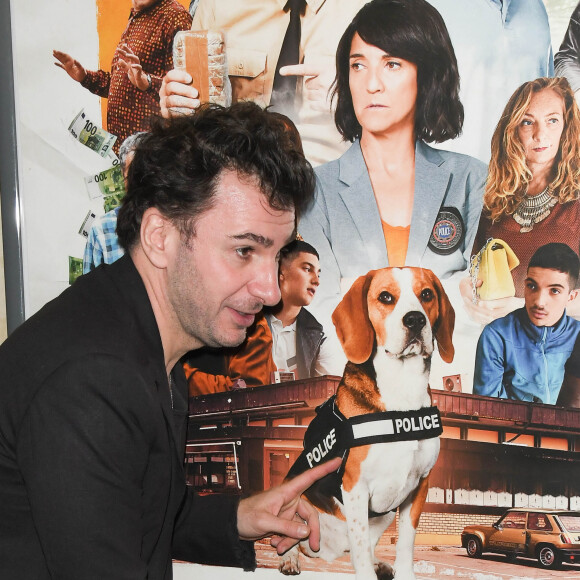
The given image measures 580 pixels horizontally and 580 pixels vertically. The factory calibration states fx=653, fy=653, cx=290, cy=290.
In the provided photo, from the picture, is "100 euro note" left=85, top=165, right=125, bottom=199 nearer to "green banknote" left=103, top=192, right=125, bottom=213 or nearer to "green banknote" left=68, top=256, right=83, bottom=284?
"green banknote" left=103, top=192, right=125, bottom=213

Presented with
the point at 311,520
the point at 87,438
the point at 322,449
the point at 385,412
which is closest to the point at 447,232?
the point at 385,412

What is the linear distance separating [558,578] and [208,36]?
1104 millimetres

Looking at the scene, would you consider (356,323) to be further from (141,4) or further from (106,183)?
(141,4)

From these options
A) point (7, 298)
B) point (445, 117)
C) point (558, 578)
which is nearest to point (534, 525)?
point (558, 578)

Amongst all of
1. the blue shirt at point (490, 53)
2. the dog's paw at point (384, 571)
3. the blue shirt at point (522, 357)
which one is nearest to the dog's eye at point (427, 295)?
the blue shirt at point (522, 357)

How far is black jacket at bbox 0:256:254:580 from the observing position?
740 millimetres

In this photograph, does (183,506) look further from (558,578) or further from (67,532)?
(558,578)

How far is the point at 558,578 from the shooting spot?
1.04 metres

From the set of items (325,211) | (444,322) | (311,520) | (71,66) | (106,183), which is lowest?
(311,520)

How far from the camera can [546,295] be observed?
3.38 feet

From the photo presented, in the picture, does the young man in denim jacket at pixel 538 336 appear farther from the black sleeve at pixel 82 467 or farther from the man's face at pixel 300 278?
the black sleeve at pixel 82 467

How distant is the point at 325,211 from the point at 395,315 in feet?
0.72

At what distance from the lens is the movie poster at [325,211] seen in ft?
3.43

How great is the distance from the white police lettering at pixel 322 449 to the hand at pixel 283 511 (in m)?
0.02
